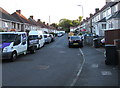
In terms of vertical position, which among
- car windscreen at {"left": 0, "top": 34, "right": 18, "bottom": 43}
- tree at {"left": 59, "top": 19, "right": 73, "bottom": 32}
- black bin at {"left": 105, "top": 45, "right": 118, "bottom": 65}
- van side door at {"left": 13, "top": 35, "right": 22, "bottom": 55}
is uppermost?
tree at {"left": 59, "top": 19, "right": 73, "bottom": 32}

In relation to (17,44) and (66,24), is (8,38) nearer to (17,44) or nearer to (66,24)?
(17,44)

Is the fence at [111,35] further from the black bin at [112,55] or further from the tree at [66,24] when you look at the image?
the tree at [66,24]

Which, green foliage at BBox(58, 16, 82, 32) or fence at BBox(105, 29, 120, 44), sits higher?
green foliage at BBox(58, 16, 82, 32)

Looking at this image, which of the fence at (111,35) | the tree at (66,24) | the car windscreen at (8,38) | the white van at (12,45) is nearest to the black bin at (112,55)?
the white van at (12,45)

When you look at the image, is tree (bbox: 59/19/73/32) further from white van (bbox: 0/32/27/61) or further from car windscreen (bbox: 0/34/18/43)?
car windscreen (bbox: 0/34/18/43)

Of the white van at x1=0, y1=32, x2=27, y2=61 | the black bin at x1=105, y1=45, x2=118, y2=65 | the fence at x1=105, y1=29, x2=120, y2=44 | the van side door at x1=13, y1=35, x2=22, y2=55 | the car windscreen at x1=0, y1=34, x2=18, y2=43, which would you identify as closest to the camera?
the black bin at x1=105, y1=45, x2=118, y2=65

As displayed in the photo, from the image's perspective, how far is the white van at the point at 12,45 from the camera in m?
11.2

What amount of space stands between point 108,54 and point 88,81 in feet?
11.6

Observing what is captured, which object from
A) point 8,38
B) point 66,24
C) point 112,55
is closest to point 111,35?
point 112,55

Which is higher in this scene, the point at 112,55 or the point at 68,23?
the point at 68,23

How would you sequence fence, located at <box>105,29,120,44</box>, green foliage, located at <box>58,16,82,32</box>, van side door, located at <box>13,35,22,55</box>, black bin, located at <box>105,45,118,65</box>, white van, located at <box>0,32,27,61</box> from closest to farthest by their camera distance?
black bin, located at <box>105,45,118,65</box> < white van, located at <box>0,32,27,61</box> < van side door, located at <box>13,35,22,55</box> < fence, located at <box>105,29,120,44</box> < green foliage, located at <box>58,16,82,32</box>

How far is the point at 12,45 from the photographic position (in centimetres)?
1166

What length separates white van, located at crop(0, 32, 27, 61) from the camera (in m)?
11.2

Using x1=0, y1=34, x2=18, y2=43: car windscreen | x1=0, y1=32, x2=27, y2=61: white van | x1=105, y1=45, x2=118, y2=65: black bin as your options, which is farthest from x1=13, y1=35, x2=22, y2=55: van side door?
x1=105, y1=45, x2=118, y2=65: black bin
